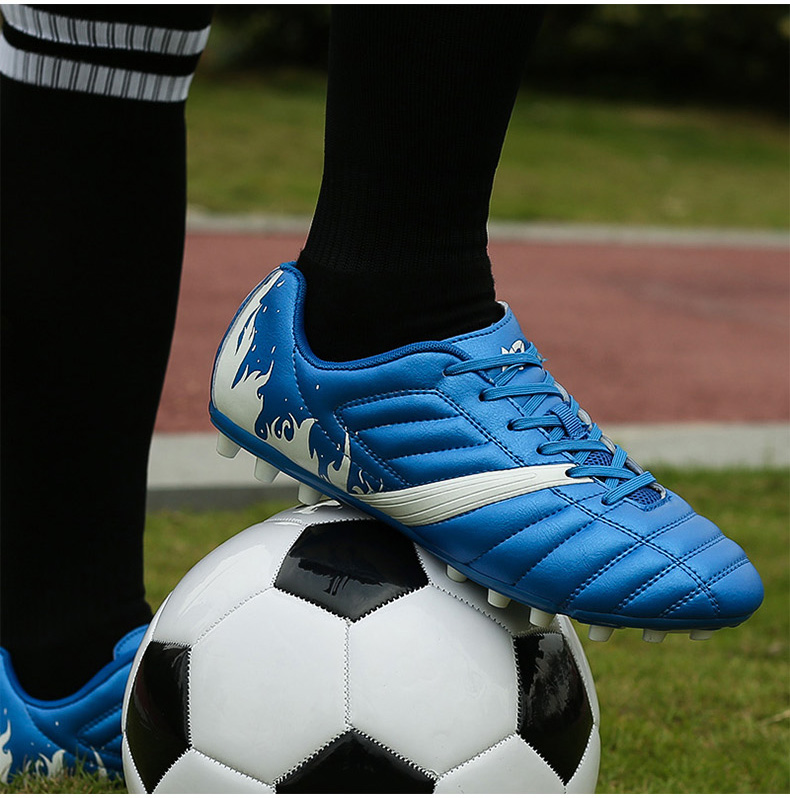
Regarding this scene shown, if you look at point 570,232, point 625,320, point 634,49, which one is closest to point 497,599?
point 625,320

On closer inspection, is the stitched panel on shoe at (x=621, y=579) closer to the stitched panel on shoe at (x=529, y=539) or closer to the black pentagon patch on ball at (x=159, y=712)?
the stitched panel on shoe at (x=529, y=539)

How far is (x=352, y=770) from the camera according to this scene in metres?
1.28

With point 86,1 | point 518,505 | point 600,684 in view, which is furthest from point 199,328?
point 518,505

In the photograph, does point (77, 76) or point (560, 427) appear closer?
point (560, 427)

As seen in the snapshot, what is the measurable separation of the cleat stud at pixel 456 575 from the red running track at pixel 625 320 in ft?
8.25

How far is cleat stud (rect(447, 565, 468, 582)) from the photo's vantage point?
137cm

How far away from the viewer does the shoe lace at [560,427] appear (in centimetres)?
136

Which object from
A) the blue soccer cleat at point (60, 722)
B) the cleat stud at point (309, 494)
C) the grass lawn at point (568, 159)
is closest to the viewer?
the cleat stud at point (309, 494)

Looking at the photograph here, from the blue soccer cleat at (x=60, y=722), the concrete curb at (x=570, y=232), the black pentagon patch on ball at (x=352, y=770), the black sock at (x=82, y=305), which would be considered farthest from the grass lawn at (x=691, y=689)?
the concrete curb at (x=570, y=232)

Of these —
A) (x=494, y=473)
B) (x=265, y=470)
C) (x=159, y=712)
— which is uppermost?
(x=494, y=473)

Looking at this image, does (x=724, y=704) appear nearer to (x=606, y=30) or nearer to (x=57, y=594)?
(x=57, y=594)

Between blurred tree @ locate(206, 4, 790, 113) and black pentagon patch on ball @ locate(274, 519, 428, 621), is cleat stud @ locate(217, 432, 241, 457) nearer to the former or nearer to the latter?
black pentagon patch on ball @ locate(274, 519, 428, 621)

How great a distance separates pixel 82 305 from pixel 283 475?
1.79 meters

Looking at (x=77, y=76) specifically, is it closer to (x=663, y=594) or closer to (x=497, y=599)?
(x=497, y=599)
